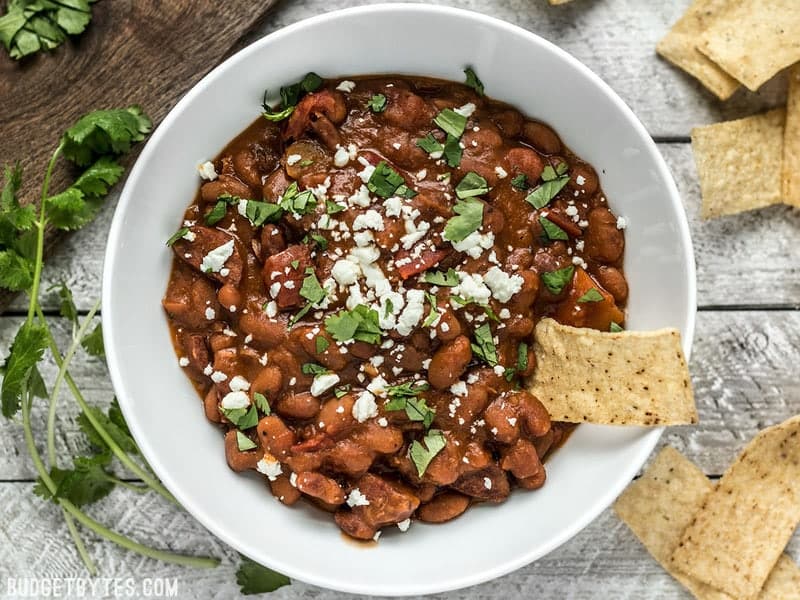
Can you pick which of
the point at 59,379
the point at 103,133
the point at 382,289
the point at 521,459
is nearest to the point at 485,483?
the point at 521,459

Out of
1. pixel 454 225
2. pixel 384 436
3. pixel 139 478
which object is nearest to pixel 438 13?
pixel 454 225

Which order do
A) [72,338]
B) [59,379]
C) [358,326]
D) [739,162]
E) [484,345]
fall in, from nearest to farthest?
[358,326], [484,345], [59,379], [739,162], [72,338]

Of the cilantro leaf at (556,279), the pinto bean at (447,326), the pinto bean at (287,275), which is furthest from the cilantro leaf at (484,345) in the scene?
the pinto bean at (287,275)

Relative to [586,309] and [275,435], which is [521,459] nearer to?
[586,309]

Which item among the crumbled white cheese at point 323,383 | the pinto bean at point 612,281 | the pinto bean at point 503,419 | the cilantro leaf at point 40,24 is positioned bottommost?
the pinto bean at point 503,419

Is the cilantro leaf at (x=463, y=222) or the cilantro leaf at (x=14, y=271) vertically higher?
the cilantro leaf at (x=14, y=271)

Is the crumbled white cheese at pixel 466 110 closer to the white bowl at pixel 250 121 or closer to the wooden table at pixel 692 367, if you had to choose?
the white bowl at pixel 250 121
